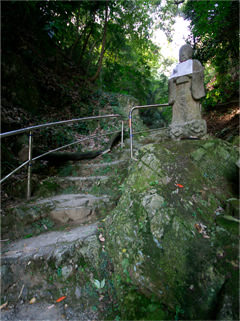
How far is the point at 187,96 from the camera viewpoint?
110 inches

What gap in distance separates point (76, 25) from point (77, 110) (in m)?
4.21

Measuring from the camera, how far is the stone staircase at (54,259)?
62.9 inches

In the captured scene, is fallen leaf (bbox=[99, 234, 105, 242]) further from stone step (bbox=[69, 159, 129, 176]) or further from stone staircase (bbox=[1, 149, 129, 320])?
stone step (bbox=[69, 159, 129, 176])

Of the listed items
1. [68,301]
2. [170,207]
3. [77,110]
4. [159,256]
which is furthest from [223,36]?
[68,301]

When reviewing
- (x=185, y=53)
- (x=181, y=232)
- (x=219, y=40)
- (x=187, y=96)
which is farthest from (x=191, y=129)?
(x=219, y=40)

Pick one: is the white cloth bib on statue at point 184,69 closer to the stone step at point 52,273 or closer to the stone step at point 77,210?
the stone step at point 77,210

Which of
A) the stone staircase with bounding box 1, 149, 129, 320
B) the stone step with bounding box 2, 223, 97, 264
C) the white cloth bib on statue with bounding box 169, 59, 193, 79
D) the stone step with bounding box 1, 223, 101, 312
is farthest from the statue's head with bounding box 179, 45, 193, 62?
the stone step with bounding box 1, 223, 101, 312

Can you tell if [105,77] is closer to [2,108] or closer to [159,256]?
[2,108]

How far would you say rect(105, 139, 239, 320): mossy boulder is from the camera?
130 centimetres

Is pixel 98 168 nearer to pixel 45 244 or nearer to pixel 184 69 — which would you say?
pixel 45 244

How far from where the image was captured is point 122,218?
6.11 feet

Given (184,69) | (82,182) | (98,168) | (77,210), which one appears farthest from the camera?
(98,168)

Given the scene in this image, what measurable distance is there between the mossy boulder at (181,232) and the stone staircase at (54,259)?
10.4 inches

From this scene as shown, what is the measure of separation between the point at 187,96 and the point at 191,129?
0.56 m
